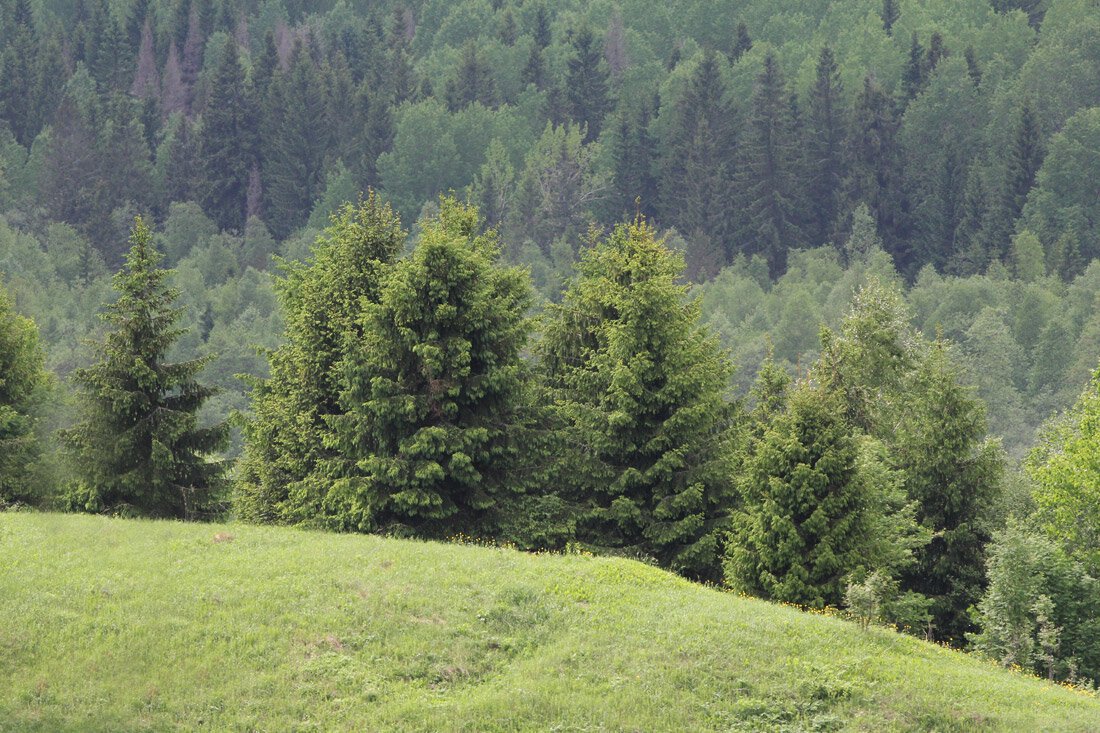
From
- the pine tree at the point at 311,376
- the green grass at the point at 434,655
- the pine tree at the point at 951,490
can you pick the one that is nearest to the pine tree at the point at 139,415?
the pine tree at the point at 311,376

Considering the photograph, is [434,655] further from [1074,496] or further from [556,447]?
[1074,496]

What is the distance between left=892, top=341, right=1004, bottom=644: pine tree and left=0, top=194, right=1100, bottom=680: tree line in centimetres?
7

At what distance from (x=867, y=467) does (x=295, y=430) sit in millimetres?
16831

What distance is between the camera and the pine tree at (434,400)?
148 feet

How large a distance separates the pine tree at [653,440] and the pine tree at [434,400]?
2.71m

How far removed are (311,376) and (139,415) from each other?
18.1 feet

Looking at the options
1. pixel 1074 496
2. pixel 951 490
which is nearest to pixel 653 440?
pixel 951 490

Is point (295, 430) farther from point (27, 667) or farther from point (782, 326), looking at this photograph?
point (782, 326)

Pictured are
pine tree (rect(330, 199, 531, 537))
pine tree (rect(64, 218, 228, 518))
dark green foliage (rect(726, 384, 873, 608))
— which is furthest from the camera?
pine tree (rect(64, 218, 228, 518))

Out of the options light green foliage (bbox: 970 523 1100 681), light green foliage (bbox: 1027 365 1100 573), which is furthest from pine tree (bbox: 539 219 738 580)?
light green foliage (bbox: 1027 365 1100 573)

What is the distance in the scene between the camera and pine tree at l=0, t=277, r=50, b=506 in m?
50.5

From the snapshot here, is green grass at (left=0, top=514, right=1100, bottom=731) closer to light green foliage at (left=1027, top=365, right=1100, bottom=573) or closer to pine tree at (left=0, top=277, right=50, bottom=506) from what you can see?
pine tree at (left=0, top=277, right=50, bottom=506)

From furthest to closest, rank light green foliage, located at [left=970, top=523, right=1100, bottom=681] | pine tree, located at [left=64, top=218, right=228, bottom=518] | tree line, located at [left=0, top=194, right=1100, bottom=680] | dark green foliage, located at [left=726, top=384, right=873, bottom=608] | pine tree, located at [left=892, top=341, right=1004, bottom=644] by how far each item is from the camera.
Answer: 1. pine tree, located at [left=892, top=341, right=1004, bottom=644]
2. pine tree, located at [left=64, top=218, right=228, bottom=518]
3. tree line, located at [left=0, top=194, right=1100, bottom=680]
4. dark green foliage, located at [left=726, top=384, right=873, bottom=608]
5. light green foliage, located at [left=970, top=523, right=1100, bottom=681]

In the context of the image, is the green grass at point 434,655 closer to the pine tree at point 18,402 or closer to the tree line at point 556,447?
the tree line at point 556,447
